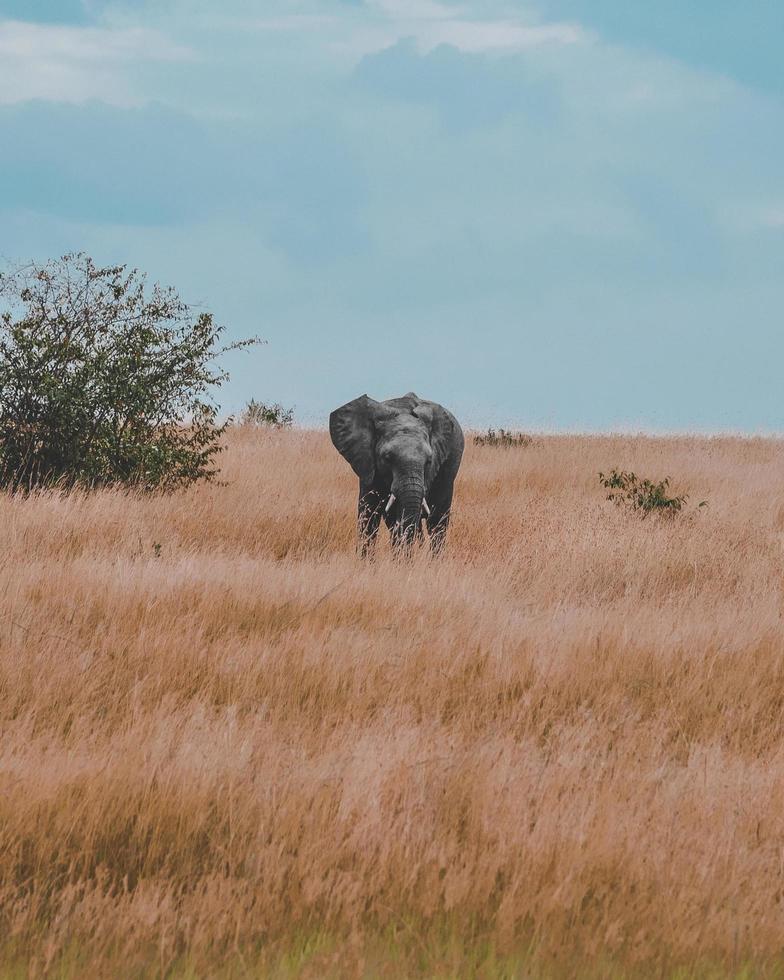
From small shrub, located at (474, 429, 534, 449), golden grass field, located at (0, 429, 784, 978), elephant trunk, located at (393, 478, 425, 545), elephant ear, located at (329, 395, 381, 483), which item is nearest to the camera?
golden grass field, located at (0, 429, 784, 978)

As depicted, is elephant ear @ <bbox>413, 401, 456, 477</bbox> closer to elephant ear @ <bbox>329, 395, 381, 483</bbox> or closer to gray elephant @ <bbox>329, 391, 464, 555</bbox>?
gray elephant @ <bbox>329, 391, 464, 555</bbox>

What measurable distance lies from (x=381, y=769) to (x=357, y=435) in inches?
256

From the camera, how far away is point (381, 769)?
3926 mm

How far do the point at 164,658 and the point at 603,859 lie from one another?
293 centimetres

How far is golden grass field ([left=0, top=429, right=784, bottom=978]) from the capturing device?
3.08m

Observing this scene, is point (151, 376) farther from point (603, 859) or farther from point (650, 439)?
point (650, 439)

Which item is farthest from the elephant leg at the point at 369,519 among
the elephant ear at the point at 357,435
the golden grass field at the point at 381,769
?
the golden grass field at the point at 381,769

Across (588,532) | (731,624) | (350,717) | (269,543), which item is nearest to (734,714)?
(731,624)

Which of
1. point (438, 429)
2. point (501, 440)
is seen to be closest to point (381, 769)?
point (438, 429)

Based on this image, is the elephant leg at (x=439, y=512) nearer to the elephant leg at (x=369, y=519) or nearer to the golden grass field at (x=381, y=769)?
the elephant leg at (x=369, y=519)

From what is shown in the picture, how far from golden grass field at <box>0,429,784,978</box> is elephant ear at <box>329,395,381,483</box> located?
1.77m

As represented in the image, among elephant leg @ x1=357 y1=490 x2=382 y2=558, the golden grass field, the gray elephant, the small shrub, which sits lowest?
the golden grass field

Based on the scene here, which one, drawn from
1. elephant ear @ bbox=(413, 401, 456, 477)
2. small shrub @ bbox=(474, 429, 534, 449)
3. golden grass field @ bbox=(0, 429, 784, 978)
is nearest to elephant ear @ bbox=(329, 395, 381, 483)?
elephant ear @ bbox=(413, 401, 456, 477)

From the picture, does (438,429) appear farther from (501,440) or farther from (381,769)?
(501,440)
